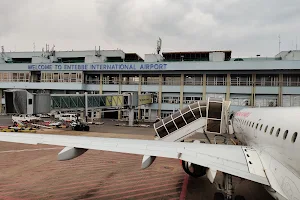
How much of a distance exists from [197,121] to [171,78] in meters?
33.9

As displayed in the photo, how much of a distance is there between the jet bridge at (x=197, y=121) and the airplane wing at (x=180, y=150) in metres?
9.35

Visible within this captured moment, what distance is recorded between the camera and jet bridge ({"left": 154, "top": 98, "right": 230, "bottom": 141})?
19.7 metres

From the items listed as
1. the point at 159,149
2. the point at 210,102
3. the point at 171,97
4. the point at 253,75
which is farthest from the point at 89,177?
the point at 253,75

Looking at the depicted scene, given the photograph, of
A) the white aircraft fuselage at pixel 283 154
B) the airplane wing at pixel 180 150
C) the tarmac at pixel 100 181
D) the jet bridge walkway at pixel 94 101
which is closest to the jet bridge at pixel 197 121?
the tarmac at pixel 100 181

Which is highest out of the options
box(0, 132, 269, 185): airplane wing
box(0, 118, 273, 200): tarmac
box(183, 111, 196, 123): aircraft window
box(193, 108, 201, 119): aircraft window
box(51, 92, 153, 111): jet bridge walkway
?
box(51, 92, 153, 111): jet bridge walkway

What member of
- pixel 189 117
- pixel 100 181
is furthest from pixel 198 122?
pixel 100 181

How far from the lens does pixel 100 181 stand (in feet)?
47.0

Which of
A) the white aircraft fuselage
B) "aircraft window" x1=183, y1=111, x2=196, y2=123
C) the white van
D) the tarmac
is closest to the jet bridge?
"aircraft window" x1=183, y1=111, x2=196, y2=123

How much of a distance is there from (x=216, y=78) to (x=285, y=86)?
46.7 feet

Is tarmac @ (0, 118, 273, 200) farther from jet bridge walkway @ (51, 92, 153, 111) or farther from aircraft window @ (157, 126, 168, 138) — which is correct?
jet bridge walkway @ (51, 92, 153, 111)

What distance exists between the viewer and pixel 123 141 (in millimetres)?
10227

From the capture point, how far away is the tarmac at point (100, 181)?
12297 millimetres

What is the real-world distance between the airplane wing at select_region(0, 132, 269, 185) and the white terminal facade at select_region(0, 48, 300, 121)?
3935cm

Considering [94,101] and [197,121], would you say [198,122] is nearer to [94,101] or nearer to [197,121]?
[197,121]
